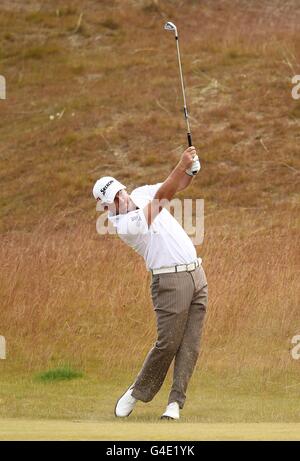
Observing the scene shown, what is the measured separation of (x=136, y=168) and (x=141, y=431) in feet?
52.8

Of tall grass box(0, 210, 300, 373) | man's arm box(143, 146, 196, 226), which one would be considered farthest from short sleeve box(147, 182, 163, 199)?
tall grass box(0, 210, 300, 373)

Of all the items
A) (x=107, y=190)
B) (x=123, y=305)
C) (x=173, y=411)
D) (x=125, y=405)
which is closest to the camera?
(x=107, y=190)

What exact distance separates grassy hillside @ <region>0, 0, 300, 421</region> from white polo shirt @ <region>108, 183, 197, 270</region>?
6.30 feet

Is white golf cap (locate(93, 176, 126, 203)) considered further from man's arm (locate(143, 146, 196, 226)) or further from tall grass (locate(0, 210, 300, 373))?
tall grass (locate(0, 210, 300, 373))

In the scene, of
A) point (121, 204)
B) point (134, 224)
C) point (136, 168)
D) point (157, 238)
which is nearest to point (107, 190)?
point (121, 204)

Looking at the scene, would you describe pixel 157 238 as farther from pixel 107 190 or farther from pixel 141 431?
pixel 141 431

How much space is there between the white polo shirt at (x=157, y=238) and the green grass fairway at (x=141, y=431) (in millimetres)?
1327

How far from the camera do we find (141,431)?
855 cm

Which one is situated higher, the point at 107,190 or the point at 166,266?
the point at 107,190

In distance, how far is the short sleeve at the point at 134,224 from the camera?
32.4ft

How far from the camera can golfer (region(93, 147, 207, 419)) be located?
9969mm

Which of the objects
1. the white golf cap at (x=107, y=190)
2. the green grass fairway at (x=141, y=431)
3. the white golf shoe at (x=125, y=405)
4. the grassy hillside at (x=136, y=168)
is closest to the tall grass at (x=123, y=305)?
the grassy hillside at (x=136, y=168)

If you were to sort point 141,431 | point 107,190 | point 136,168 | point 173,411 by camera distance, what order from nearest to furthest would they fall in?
point 141,431, point 107,190, point 173,411, point 136,168
